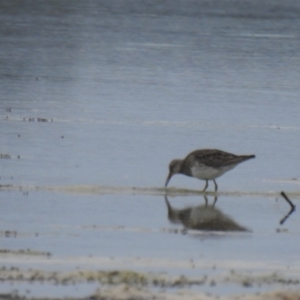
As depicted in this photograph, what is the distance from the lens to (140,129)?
2153cm

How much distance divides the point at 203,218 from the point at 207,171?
175 centimetres

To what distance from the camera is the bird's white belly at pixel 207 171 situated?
15.8m

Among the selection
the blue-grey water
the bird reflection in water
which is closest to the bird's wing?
the blue-grey water

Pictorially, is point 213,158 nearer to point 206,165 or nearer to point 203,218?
point 206,165

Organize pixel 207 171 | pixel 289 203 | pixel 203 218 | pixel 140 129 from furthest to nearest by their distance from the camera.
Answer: pixel 140 129
pixel 207 171
pixel 289 203
pixel 203 218

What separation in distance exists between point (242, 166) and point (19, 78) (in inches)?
456

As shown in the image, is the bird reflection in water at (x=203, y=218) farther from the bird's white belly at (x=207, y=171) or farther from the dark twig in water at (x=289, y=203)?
the bird's white belly at (x=207, y=171)

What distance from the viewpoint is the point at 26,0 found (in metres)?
59.8

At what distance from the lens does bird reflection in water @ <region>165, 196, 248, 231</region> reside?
44.5ft

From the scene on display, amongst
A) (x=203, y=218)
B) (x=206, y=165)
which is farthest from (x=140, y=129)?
(x=203, y=218)

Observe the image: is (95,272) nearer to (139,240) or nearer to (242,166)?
(139,240)

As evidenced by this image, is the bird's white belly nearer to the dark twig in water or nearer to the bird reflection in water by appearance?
the bird reflection in water

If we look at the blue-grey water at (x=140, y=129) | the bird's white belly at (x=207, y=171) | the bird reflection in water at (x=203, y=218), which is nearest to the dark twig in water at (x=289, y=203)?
the blue-grey water at (x=140, y=129)

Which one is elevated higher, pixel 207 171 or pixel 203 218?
pixel 207 171
